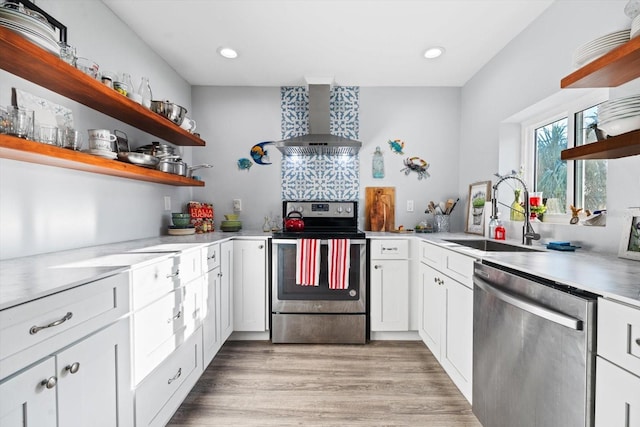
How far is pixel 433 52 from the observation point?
Result: 2.32 metres

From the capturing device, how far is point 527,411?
1.09 m

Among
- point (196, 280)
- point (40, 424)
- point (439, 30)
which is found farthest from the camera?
point (439, 30)

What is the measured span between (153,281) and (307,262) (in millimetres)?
1224

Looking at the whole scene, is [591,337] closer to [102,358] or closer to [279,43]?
[102,358]

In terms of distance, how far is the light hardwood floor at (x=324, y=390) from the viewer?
61.6 inches

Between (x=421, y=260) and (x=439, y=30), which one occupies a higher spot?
(x=439, y=30)

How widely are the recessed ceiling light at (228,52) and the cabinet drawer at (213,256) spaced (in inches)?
60.3

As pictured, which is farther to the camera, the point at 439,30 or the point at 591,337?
the point at 439,30

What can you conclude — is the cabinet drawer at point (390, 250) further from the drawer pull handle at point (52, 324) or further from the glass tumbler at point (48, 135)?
the glass tumbler at point (48, 135)

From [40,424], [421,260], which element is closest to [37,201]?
[40,424]

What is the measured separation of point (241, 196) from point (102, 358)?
2.13 m

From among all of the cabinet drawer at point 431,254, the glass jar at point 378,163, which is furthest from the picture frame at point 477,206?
the glass jar at point 378,163

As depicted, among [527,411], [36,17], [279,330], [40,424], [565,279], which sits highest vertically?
[36,17]

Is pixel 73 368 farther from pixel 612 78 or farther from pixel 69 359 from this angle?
pixel 612 78
